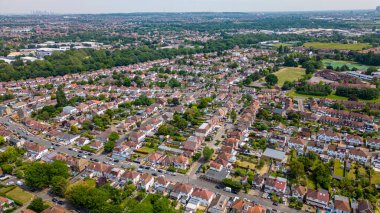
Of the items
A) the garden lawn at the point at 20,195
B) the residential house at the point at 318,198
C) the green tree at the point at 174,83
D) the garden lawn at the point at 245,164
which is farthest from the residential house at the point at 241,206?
the green tree at the point at 174,83

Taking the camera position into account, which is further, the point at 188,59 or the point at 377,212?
the point at 188,59

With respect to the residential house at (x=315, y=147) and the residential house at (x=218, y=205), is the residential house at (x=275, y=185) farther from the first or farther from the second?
the residential house at (x=315, y=147)

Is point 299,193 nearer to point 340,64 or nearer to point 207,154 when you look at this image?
point 207,154

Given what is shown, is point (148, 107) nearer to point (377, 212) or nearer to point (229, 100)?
point (229, 100)

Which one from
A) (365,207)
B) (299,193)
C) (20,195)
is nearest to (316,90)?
(299,193)

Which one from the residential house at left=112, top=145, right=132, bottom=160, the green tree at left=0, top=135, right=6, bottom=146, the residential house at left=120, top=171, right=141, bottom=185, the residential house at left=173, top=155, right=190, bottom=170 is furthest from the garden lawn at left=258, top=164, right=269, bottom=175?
the green tree at left=0, top=135, right=6, bottom=146

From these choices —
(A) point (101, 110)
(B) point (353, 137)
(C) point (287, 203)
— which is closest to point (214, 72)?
(A) point (101, 110)

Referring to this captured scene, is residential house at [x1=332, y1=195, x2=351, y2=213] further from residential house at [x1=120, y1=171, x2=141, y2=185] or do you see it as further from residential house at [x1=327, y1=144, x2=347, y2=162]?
residential house at [x1=120, y1=171, x2=141, y2=185]
